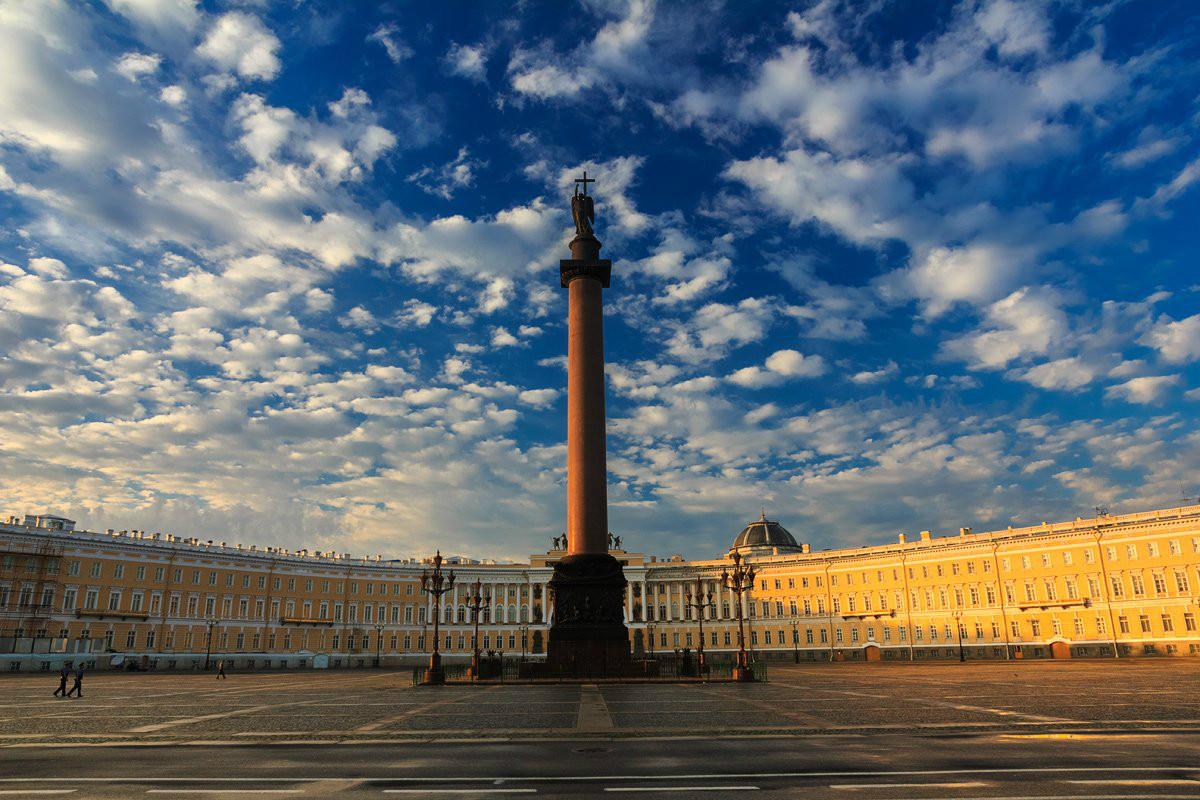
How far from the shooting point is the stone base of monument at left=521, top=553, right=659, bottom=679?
4241 centimetres

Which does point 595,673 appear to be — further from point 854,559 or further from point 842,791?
point 854,559

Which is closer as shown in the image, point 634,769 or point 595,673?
point 634,769

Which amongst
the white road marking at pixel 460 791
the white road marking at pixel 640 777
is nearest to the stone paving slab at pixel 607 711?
the white road marking at pixel 640 777

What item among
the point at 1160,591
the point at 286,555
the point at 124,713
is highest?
the point at 286,555

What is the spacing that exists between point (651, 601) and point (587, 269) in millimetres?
86509

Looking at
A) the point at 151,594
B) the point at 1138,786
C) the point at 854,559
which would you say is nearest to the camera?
the point at 1138,786

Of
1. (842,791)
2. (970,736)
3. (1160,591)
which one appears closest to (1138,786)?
(842,791)

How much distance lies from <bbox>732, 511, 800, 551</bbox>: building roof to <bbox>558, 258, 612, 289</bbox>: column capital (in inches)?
3656

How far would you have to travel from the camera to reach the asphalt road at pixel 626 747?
1231 cm

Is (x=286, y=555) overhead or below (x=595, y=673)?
overhead

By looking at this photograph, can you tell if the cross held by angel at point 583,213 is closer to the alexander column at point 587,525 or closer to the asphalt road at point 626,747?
the alexander column at point 587,525

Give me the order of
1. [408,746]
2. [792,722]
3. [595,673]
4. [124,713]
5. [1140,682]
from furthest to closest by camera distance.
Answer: [595,673] < [1140,682] < [124,713] < [792,722] < [408,746]

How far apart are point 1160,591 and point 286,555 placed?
344 feet

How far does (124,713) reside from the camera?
1028 inches
